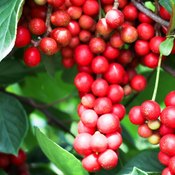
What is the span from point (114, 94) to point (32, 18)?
8.8 inches

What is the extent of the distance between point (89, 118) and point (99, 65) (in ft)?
0.37

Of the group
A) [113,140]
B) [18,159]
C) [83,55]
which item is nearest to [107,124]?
[113,140]

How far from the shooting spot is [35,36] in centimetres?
105

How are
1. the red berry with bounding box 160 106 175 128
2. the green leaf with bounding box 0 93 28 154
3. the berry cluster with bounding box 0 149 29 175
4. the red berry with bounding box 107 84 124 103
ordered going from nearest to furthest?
the red berry with bounding box 160 106 175 128 < the red berry with bounding box 107 84 124 103 < the green leaf with bounding box 0 93 28 154 < the berry cluster with bounding box 0 149 29 175

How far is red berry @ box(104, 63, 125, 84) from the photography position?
102cm

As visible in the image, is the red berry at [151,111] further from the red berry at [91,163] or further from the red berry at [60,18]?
the red berry at [60,18]

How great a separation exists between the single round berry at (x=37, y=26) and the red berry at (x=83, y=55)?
9cm

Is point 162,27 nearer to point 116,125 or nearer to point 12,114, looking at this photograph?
point 116,125

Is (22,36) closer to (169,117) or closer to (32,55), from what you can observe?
(32,55)

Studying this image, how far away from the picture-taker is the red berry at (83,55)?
3.37 feet

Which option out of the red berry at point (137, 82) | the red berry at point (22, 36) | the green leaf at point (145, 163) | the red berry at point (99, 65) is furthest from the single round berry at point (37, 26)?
the green leaf at point (145, 163)

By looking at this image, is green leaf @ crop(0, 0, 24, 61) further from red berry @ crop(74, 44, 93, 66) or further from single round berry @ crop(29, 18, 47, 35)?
red berry @ crop(74, 44, 93, 66)

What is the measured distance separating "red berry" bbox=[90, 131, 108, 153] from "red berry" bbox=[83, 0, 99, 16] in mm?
249

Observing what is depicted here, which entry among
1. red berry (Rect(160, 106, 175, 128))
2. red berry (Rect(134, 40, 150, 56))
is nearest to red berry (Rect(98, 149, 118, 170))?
red berry (Rect(160, 106, 175, 128))
